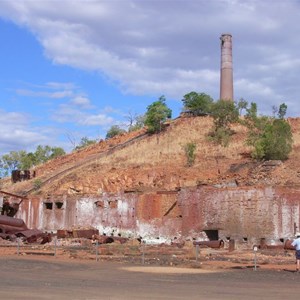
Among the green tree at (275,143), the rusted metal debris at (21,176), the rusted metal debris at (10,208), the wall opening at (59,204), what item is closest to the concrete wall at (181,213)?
the wall opening at (59,204)

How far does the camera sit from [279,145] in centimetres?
5047

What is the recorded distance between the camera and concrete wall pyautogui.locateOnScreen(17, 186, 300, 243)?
36.5 m

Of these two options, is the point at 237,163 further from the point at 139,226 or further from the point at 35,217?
the point at 35,217

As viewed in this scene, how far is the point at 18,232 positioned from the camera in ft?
138

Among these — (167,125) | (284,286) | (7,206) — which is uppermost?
(167,125)

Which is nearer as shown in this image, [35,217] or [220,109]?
[35,217]

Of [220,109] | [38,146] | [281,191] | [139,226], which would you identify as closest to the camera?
[281,191]

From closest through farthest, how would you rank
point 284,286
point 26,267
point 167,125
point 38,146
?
point 284,286 → point 26,267 → point 167,125 → point 38,146

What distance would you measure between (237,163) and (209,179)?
5.97 meters

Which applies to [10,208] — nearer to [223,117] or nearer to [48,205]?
[48,205]

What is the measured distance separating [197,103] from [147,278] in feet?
191

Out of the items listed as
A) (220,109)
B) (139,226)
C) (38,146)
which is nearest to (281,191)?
(139,226)

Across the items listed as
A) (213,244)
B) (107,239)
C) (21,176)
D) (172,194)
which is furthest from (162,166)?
(213,244)

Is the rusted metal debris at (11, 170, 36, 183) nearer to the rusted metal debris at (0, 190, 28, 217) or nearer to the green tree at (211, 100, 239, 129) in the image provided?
the rusted metal debris at (0, 190, 28, 217)
